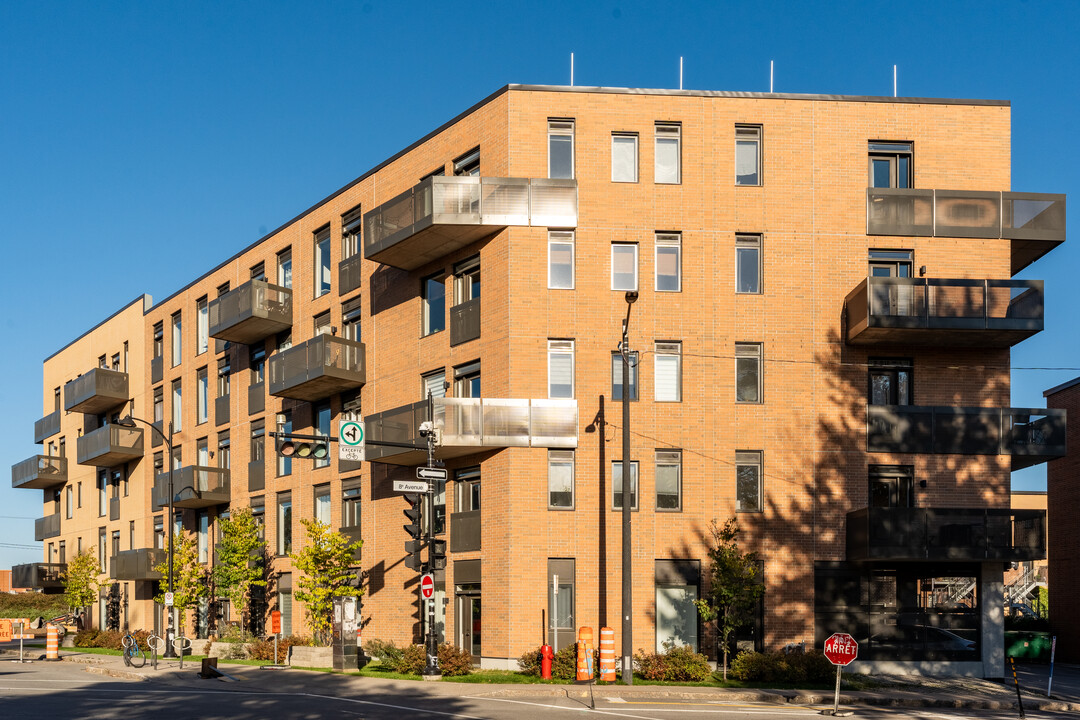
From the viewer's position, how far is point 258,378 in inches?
1838

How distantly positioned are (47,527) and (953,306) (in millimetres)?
59739

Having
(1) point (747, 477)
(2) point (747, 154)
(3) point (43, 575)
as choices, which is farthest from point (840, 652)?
(3) point (43, 575)

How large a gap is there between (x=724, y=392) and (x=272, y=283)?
833 inches

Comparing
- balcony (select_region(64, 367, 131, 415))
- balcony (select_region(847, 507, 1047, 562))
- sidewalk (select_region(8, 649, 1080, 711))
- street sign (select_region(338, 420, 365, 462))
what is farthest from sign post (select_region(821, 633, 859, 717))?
balcony (select_region(64, 367, 131, 415))

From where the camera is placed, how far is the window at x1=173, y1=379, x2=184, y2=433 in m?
53.1

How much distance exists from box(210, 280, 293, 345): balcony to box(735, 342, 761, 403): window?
1960 cm

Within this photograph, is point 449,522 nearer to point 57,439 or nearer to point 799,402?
point 799,402

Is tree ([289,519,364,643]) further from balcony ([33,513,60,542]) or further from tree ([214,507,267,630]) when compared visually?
balcony ([33,513,60,542])

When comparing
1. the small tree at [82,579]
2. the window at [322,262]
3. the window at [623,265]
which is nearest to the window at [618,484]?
the window at [623,265]

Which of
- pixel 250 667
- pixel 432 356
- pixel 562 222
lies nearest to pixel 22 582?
pixel 250 667

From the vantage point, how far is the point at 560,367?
32.8 metres

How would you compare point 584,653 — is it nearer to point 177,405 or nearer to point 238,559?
point 238,559

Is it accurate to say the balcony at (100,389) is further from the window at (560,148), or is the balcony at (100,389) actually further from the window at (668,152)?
the window at (668,152)

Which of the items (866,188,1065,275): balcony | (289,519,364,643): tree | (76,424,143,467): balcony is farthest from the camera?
(76,424,143,467): balcony
